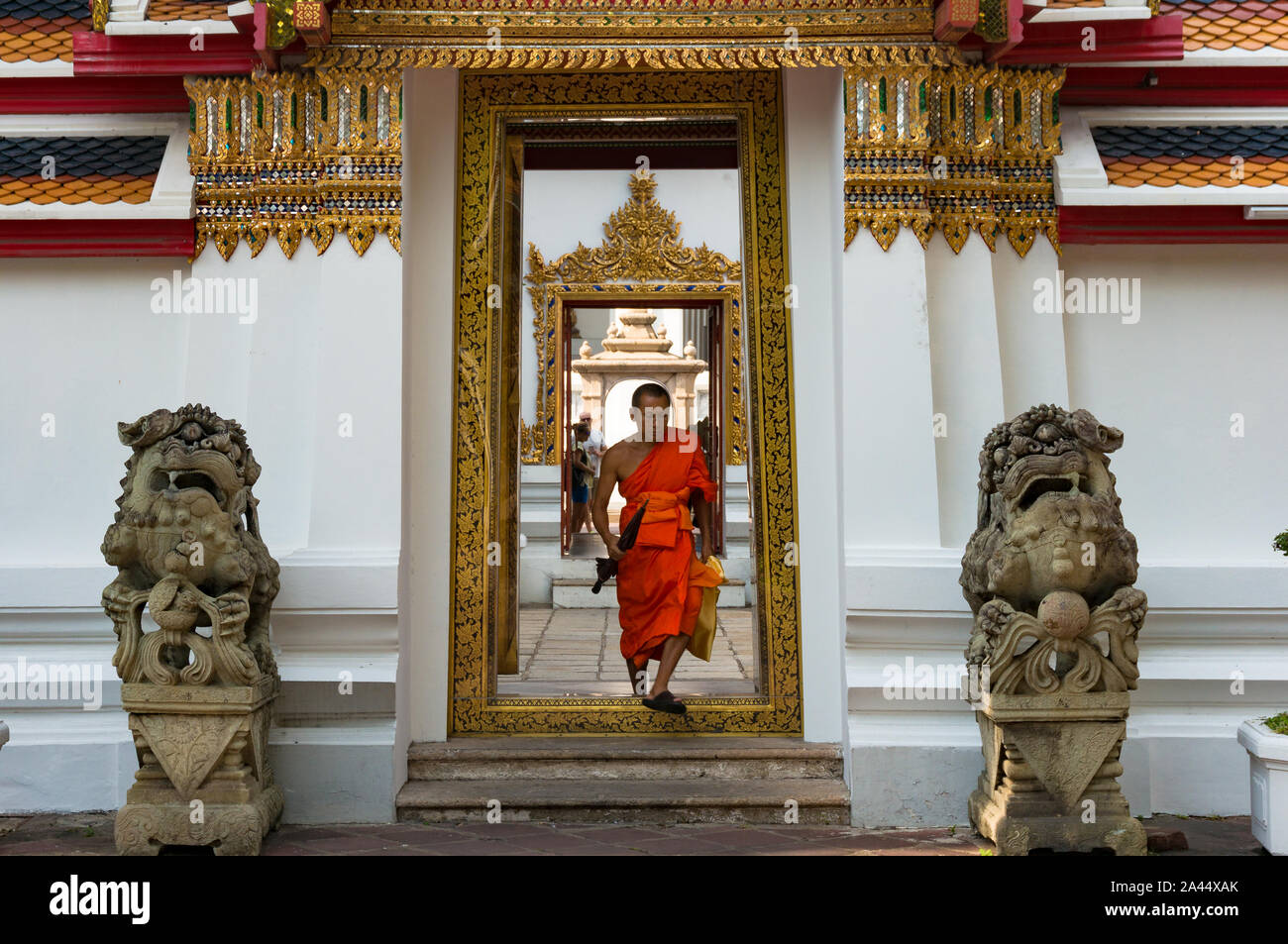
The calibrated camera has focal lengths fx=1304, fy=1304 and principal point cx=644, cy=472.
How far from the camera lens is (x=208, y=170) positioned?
6055 mm

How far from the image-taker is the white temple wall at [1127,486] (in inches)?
221

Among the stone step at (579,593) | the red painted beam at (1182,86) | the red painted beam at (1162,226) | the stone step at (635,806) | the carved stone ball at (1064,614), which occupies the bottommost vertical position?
the stone step at (635,806)

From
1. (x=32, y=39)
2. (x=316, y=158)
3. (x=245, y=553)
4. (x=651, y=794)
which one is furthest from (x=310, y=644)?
(x=32, y=39)

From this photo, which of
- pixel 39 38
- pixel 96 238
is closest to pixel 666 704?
pixel 96 238

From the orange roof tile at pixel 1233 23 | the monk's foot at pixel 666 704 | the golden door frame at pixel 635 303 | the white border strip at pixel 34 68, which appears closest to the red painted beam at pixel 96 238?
the white border strip at pixel 34 68

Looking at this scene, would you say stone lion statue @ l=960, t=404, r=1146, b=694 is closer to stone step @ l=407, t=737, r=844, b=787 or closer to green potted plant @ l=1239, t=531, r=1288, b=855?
green potted plant @ l=1239, t=531, r=1288, b=855

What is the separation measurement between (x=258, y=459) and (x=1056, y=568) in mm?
3469

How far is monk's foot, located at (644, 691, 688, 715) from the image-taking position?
6086 millimetres

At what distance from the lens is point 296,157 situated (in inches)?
235

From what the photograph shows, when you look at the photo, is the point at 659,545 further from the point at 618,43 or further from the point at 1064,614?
the point at 618,43

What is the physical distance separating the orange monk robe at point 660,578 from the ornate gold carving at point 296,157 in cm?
199

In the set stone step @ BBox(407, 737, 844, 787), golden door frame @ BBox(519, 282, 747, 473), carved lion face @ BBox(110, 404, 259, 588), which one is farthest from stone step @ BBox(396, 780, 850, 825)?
golden door frame @ BBox(519, 282, 747, 473)

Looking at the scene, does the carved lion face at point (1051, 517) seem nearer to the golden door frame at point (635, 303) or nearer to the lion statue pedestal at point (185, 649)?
the lion statue pedestal at point (185, 649)

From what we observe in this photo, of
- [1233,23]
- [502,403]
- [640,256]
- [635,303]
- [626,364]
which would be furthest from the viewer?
[626,364]
